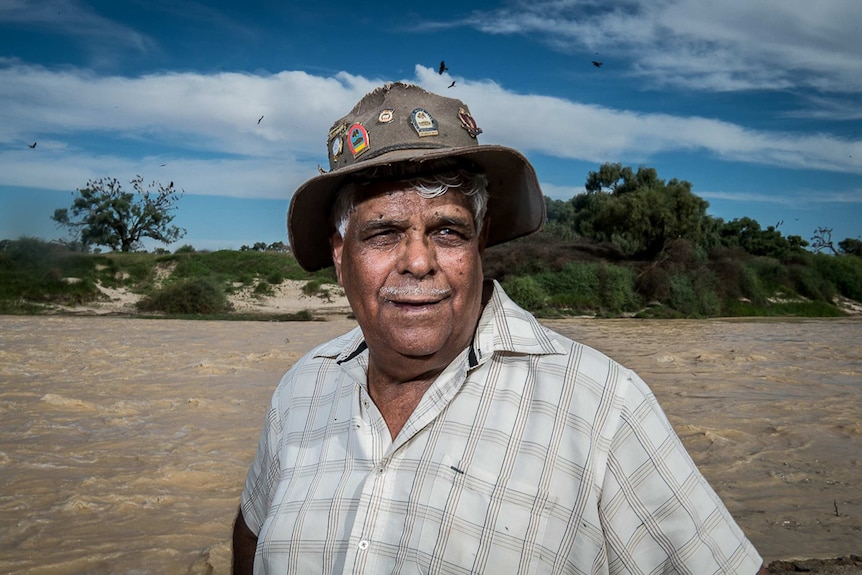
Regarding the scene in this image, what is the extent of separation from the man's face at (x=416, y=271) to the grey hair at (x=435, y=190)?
0.7 inches

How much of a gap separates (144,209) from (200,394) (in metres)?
35.1

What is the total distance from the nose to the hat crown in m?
0.21

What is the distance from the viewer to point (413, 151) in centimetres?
153

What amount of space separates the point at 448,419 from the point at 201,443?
14.7 ft

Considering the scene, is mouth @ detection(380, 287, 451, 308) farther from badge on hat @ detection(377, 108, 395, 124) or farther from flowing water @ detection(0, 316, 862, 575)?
flowing water @ detection(0, 316, 862, 575)

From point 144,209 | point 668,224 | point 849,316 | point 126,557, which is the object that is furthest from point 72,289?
point 849,316

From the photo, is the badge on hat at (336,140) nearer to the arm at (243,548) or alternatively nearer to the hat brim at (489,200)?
the hat brim at (489,200)

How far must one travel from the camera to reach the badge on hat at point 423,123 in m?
1.57

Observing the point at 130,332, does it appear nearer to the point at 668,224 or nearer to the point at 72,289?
the point at 72,289

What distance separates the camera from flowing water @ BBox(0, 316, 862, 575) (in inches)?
142

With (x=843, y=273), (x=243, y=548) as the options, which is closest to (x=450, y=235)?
(x=243, y=548)

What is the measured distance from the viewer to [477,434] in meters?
1.47

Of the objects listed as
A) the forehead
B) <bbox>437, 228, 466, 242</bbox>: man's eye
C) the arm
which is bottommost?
the arm

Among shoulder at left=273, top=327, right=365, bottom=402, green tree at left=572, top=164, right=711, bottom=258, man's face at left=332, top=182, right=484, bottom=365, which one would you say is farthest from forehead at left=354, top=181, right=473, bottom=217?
green tree at left=572, top=164, right=711, bottom=258
